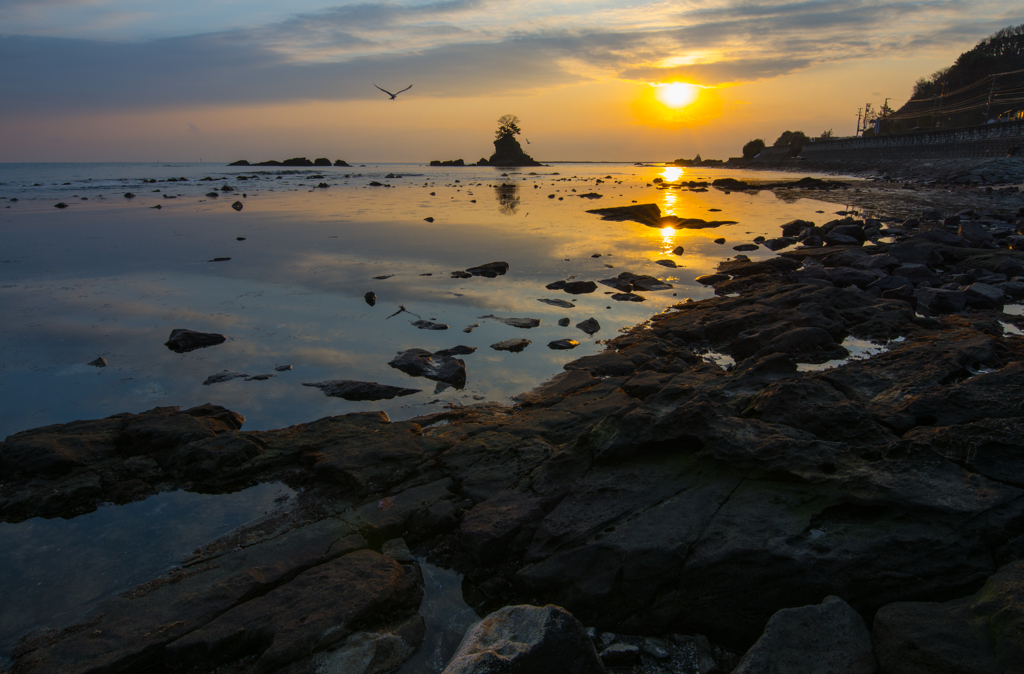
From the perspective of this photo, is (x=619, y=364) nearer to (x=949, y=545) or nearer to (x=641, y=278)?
(x=949, y=545)

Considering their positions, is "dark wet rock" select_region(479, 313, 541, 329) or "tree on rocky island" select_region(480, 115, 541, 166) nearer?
"dark wet rock" select_region(479, 313, 541, 329)

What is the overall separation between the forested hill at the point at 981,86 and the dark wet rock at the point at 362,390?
103m

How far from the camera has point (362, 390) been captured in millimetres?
7133

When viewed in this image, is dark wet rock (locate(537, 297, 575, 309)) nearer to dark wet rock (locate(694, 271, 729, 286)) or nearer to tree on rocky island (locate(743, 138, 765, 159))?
dark wet rock (locate(694, 271, 729, 286))

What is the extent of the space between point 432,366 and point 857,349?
21.3ft

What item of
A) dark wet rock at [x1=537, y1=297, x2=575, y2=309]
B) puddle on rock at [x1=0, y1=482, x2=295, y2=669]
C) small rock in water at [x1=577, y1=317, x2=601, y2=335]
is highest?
dark wet rock at [x1=537, y1=297, x2=575, y2=309]

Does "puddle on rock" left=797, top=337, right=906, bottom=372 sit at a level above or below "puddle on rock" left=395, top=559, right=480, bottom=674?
above

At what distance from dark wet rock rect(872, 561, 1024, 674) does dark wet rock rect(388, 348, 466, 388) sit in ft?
17.6

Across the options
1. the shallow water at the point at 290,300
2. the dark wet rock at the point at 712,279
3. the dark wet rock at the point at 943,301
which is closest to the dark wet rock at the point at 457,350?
the shallow water at the point at 290,300

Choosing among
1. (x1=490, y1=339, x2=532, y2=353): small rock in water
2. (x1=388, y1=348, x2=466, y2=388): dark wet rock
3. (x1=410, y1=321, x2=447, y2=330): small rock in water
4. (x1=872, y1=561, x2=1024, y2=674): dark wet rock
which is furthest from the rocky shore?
(x1=410, y1=321, x2=447, y2=330): small rock in water

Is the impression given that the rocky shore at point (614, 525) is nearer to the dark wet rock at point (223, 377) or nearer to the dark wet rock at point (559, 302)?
the dark wet rock at point (223, 377)

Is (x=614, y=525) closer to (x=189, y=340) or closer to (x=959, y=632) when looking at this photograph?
(x=959, y=632)

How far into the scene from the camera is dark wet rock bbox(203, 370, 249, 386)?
7.46m

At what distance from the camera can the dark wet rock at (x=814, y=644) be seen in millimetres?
2818
